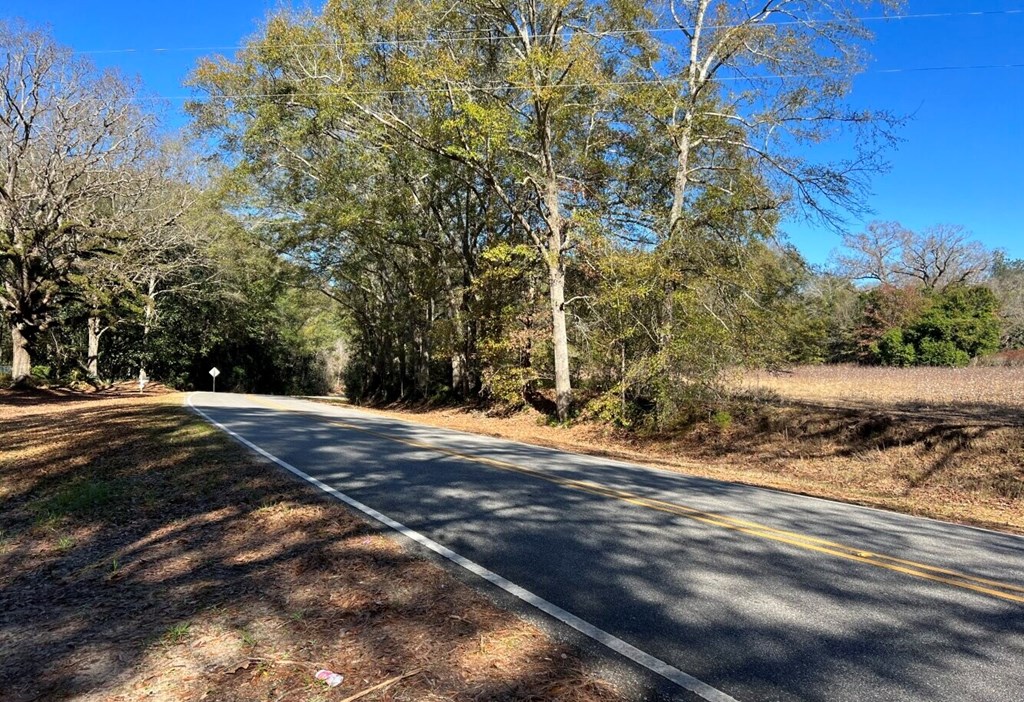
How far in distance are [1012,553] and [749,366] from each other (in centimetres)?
977

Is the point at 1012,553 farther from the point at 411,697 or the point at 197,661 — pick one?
the point at 197,661

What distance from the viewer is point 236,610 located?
3.73 m

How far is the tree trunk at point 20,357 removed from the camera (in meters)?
21.8

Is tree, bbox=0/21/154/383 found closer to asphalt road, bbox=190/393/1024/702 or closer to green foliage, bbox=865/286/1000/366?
asphalt road, bbox=190/393/1024/702

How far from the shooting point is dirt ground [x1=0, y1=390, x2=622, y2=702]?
9.57 ft

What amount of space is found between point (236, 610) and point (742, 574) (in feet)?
11.5

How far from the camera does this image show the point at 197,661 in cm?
310

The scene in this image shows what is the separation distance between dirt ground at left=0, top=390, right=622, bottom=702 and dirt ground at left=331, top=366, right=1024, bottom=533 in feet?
24.5

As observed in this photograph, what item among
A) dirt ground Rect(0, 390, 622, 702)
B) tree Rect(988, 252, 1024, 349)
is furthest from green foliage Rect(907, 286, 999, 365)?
dirt ground Rect(0, 390, 622, 702)

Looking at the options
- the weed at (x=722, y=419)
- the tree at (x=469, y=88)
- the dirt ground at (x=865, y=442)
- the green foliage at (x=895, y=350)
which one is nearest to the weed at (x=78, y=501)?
the dirt ground at (x=865, y=442)

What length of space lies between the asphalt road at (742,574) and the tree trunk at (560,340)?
10337mm

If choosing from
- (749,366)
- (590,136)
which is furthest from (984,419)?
(590,136)

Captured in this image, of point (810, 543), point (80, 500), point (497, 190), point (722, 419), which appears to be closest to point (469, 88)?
point (497, 190)

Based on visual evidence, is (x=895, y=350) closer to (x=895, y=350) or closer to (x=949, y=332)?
(x=895, y=350)
